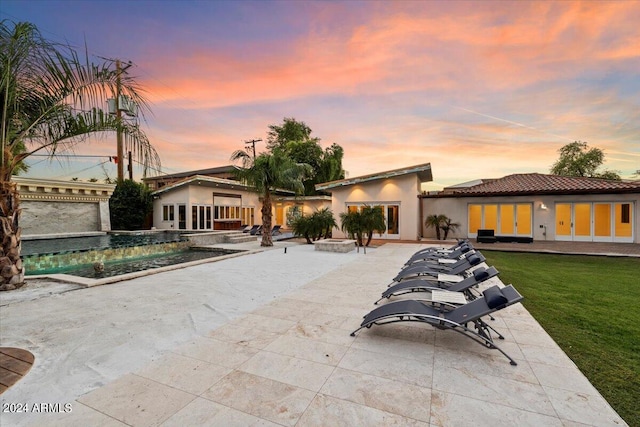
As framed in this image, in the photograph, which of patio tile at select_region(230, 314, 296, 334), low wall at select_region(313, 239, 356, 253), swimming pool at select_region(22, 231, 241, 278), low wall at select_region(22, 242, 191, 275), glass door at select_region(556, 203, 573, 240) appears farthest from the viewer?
glass door at select_region(556, 203, 573, 240)

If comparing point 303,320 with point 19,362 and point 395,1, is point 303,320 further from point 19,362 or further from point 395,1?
point 395,1

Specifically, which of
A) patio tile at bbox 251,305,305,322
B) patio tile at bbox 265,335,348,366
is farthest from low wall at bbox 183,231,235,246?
patio tile at bbox 265,335,348,366

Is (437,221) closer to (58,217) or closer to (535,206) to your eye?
(535,206)

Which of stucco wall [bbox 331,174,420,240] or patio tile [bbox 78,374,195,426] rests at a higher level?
stucco wall [bbox 331,174,420,240]

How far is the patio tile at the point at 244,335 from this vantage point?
3721 millimetres

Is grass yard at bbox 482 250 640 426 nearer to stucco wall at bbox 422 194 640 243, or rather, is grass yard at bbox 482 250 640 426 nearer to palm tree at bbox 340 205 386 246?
palm tree at bbox 340 205 386 246

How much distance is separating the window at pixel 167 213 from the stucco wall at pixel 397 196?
45.9ft

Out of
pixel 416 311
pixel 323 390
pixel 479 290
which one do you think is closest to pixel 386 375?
pixel 323 390

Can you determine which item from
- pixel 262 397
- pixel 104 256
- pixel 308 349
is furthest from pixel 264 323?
pixel 104 256

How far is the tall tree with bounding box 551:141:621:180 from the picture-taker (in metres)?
35.8

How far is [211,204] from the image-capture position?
932 inches

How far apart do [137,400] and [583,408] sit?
399 cm

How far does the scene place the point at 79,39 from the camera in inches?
199

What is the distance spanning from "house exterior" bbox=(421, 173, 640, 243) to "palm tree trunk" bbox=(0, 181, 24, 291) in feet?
62.6
